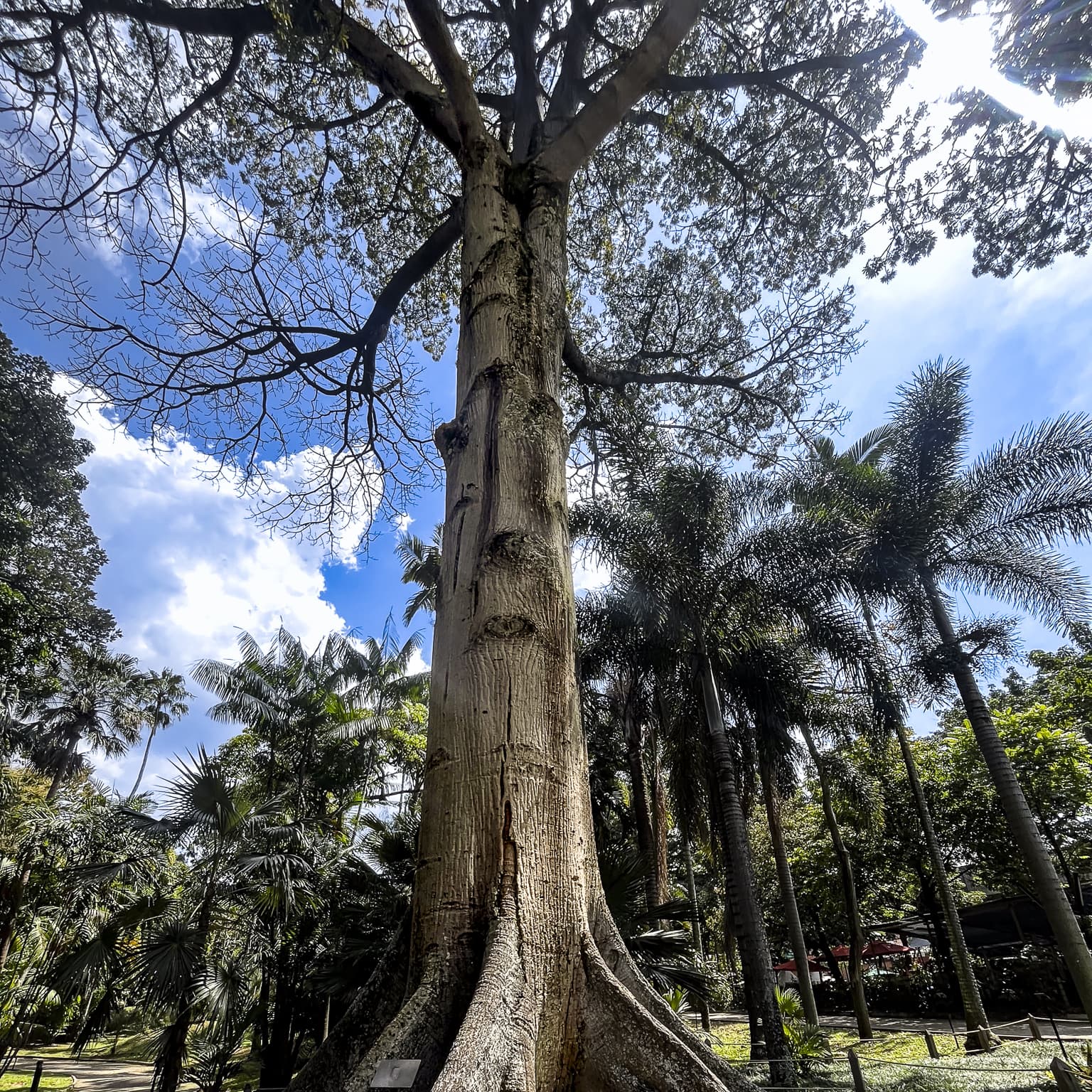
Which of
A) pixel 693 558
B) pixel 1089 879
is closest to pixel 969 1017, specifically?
pixel 1089 879

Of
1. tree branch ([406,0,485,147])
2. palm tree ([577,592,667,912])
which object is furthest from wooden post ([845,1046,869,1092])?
tree branch ([406,0,485,147])

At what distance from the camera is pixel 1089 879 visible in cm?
1733

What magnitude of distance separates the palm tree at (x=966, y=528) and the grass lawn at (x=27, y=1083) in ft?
60.9

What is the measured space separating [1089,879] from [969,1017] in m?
8.81

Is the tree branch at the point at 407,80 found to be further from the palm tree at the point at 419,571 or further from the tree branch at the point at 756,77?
the palm tree at the point at 419,571

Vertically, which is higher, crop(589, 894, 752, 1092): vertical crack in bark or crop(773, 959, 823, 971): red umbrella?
crop(773, 959, 823, 971): red umbrella

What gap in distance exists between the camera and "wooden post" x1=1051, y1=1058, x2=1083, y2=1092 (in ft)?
13.8

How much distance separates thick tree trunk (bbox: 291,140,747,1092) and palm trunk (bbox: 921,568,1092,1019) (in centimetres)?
994

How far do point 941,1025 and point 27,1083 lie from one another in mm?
22838

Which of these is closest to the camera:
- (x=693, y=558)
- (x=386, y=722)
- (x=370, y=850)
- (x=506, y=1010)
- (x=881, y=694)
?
(x=506, y=1010)

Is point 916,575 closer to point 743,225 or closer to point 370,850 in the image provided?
point 743,225

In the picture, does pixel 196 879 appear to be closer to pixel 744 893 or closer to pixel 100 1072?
pixel 744 893

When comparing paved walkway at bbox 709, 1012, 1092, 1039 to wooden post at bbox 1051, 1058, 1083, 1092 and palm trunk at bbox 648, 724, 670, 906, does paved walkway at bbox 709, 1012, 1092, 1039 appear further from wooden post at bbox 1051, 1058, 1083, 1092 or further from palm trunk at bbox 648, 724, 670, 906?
wooden post at bbox 1051, 1058, 1083, 1092

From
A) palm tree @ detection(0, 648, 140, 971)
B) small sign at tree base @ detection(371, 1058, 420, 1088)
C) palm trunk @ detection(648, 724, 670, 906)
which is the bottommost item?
small sign at tree base @ detection(371, 1058, 420, 1088)
